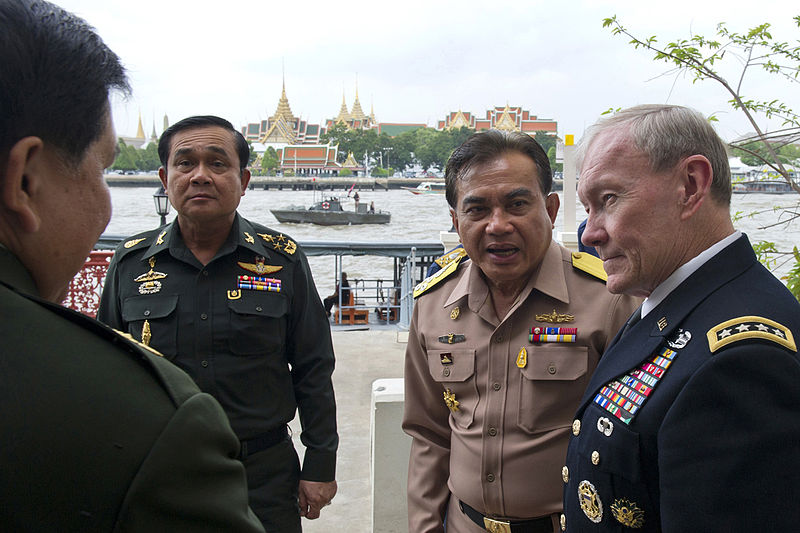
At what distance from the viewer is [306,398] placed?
78.8 inches

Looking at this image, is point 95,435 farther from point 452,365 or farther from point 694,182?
point 452,365

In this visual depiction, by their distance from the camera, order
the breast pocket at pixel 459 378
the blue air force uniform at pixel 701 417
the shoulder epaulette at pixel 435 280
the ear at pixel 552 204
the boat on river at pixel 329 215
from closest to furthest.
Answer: the blue air force uniform at pixel 701 417 → the breast pocket at pixel 459 378 → the ear at pixel 552 204 → the shoulder epaulette at pixel 435 280 → the boat on river at pixel 329 215

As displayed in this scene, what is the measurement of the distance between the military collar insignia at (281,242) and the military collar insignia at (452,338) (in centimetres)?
73

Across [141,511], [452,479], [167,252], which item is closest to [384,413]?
[452,479]

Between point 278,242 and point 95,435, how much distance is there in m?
1.58

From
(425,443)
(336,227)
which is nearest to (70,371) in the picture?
(425,443)

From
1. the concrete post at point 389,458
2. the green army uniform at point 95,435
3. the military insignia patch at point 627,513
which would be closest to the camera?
the green army uniform at point 95,435

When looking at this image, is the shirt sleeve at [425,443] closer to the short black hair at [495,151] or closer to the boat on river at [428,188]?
the short black hair at [495,151]

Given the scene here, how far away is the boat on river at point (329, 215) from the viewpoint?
126 ft

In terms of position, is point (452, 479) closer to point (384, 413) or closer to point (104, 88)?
point (384, 413)

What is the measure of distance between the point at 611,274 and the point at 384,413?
152 cm

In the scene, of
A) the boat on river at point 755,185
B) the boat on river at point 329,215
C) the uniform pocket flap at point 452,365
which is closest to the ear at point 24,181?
the uniform pocket flap at point 452,365

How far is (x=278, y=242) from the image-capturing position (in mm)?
2100

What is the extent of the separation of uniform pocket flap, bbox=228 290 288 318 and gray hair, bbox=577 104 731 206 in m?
1.26
